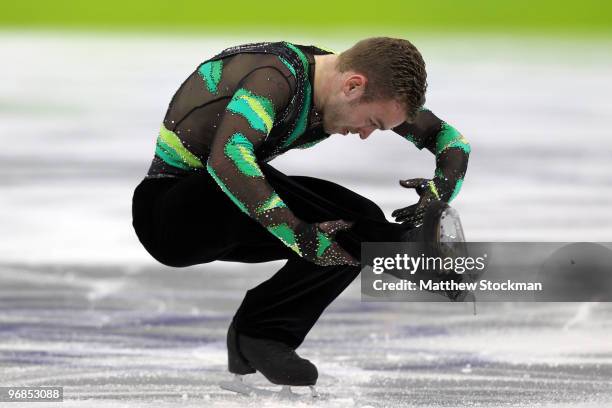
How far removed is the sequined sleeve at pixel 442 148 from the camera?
301 centimetres

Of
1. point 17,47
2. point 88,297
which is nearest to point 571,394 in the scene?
point 88,297

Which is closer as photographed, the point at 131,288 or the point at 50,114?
the point at 131,288

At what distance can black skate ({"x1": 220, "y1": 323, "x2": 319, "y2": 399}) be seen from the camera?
2986mm

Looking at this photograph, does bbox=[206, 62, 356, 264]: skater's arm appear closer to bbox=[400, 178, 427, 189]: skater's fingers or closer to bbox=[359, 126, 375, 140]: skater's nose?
bbox=[359, 126, 375, 140]: skater's nose

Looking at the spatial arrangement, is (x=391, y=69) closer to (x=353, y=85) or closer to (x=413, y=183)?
(x=353, y=85)

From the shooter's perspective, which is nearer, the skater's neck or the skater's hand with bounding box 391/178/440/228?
the skater's neck

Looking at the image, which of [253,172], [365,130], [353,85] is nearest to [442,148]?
[365,130]

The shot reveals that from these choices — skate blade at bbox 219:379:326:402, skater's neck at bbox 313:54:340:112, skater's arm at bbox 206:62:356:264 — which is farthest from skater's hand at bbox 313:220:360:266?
skate blade at bbox 219:379:326:402

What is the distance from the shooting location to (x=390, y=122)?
8.96ft

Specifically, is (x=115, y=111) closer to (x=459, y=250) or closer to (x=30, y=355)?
(x=30, y=355)

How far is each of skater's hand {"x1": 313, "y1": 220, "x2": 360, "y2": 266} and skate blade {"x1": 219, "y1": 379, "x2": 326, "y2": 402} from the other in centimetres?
53

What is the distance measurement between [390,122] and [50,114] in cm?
490

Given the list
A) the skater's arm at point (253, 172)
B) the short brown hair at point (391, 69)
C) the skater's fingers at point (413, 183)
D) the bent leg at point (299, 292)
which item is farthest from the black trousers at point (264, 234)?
the short brown hair at point (391, 69)

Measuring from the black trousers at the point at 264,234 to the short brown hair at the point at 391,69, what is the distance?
355 mm
